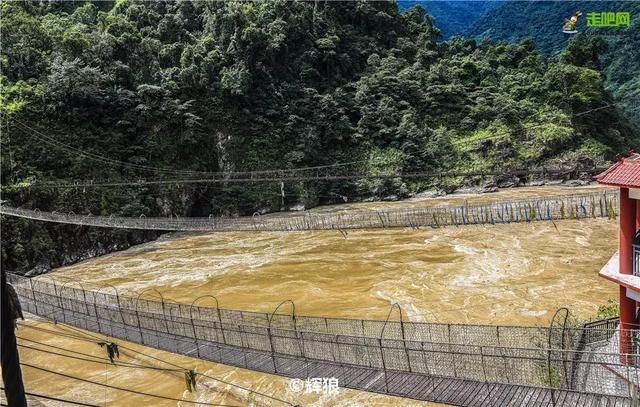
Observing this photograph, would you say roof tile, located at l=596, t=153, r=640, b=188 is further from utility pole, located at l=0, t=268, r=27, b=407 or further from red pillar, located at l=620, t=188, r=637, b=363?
utility pole, located at l=0, t=268, r=27, b=407

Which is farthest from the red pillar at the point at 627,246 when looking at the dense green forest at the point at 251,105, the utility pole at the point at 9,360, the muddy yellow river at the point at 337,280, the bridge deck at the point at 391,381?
the dense green forest at the point at 251,105

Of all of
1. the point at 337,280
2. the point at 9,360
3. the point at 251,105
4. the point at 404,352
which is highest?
the point at 251,105

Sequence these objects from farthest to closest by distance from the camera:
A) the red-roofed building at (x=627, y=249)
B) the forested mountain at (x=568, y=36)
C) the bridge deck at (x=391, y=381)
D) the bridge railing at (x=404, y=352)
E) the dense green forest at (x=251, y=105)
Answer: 1. the forested mountain at (x=568, y=36)
2. the dense green forest at (x=251, y=105)
3. the red-roofed building at (x=627, y=249)
4. the bridge railing at (x=404, y=352)
5. the bridge deck at (x=391, y=381)

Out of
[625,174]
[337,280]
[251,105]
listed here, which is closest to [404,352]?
[625,174]

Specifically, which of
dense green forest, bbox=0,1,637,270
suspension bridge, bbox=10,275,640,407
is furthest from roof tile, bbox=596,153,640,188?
dense green forest, bbox=0,1,637,270

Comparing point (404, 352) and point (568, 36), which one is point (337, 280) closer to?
point (404, 352)

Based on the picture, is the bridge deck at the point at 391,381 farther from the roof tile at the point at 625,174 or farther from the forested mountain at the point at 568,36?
the forested mountain at the point at 568,36
